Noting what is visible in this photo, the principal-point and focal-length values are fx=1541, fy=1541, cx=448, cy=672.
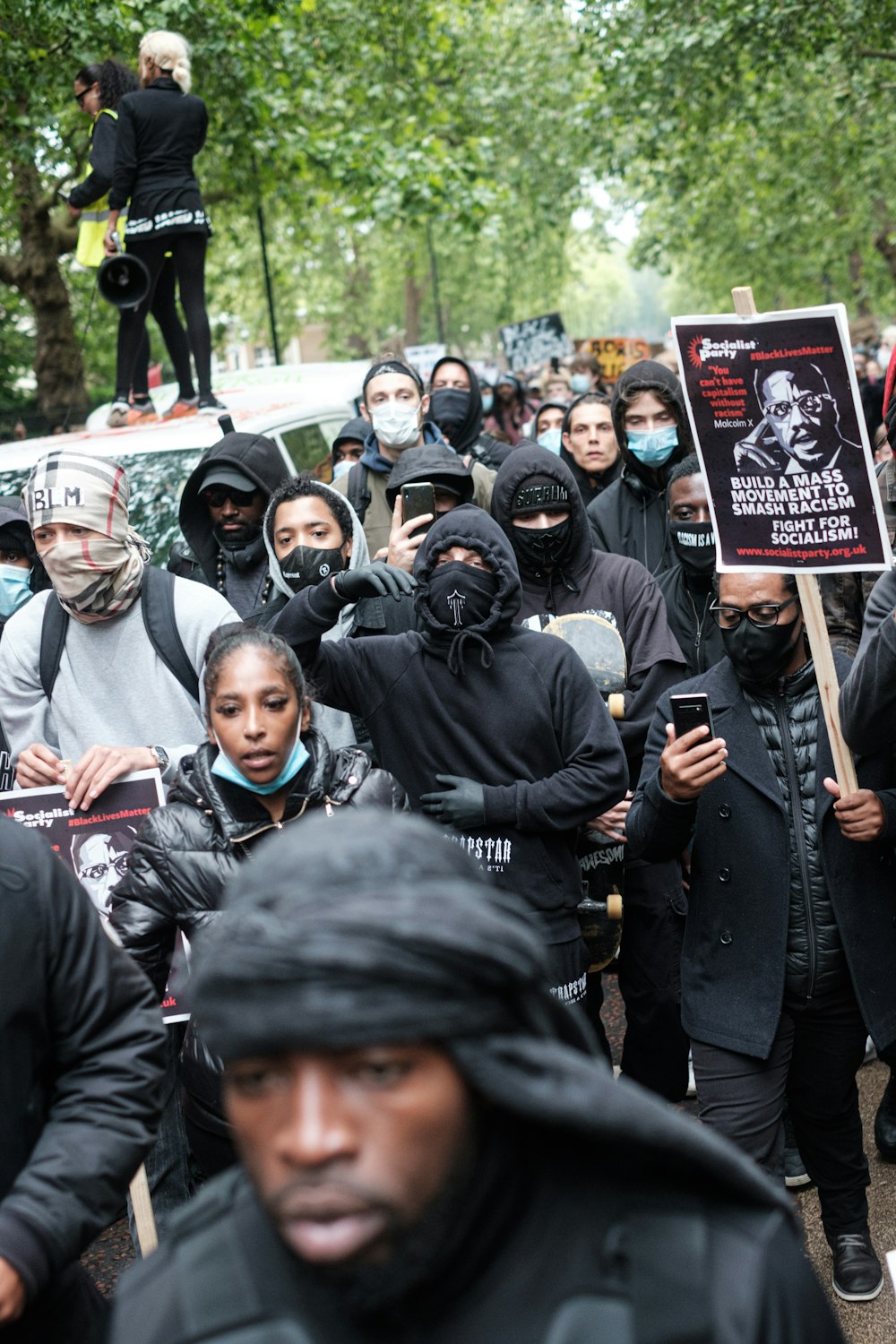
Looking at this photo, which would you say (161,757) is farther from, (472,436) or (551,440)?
(551,440)

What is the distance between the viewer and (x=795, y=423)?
3818mm

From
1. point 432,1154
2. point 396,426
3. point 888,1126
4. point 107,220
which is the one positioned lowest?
point 888,1126

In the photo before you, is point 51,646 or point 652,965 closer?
point 51,646

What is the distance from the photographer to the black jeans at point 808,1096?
3795mm

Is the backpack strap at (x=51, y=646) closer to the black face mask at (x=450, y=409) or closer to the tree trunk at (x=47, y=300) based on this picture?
the black face mask at (x=450, y=409)

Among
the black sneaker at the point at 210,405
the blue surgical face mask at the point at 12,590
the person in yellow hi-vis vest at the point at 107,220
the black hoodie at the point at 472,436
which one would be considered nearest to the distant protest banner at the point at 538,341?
the person in yellow hi-vis vest at the point at 107,220

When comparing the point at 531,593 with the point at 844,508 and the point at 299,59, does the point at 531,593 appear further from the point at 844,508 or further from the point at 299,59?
the point at 299,59

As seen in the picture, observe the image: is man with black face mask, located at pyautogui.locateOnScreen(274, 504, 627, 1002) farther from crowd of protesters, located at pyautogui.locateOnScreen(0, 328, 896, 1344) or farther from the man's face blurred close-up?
the man's face blurred close-up

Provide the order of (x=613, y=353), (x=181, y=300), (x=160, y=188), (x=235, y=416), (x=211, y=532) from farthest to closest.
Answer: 1. (x=613, y=353)
2. (x=181, y=300)
3. (x=160, y=188)
4. (x=235, y=416)
5. (x=211, y=532)

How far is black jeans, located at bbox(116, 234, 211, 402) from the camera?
8.27 m

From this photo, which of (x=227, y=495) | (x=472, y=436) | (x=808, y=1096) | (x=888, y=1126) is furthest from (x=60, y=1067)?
(x=472, y=436)

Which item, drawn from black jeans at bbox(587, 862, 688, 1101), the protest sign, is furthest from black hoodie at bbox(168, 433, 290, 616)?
the protest sign

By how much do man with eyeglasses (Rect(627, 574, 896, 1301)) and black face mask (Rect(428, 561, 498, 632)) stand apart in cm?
54

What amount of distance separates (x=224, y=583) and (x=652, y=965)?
1935 mm
